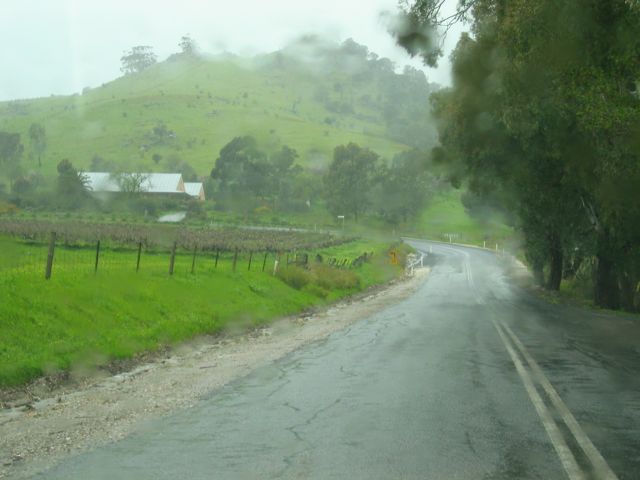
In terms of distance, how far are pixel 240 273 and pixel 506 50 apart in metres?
11.4

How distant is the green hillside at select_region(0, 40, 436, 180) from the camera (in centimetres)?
11044

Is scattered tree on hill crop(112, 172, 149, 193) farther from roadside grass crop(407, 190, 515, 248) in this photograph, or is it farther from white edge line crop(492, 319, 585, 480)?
white edge line crop(492, 319, 585, 480)

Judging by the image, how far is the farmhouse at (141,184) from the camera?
62562 mm

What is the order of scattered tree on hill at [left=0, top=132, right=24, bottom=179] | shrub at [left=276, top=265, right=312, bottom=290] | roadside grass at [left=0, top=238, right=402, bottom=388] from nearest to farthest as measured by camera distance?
roadside grass at [left=0, top=238, right=402, bottom=388] < shrub at [left=276, top=265, right=312, bottom=290] < scattered tree on hill at [left=0, top=132, right=24, bottom=179]

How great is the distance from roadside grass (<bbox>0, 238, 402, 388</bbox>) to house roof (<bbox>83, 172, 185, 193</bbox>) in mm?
40006

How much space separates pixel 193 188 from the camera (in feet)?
266

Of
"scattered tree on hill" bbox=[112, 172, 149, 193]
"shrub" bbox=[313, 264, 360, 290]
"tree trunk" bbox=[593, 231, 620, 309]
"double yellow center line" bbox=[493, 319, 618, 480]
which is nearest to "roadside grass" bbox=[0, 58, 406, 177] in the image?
"scattered tree on hill" bbox=[112, 172, 149, 193]

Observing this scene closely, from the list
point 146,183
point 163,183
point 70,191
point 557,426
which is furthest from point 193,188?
point 557,426

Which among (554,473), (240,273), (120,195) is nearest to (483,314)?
(240,273)

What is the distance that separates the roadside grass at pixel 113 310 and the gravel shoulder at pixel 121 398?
1.74ft

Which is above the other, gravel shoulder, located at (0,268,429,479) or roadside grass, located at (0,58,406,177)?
roadside grass, located at (0,58,406,177)

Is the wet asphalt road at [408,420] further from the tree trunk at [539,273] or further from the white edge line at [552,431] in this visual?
the tree trunk at [539,273]

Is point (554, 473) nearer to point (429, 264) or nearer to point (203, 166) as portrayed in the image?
point (429, 264)

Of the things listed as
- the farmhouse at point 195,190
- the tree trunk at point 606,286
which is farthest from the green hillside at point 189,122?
the tree trunk at point 606,286
